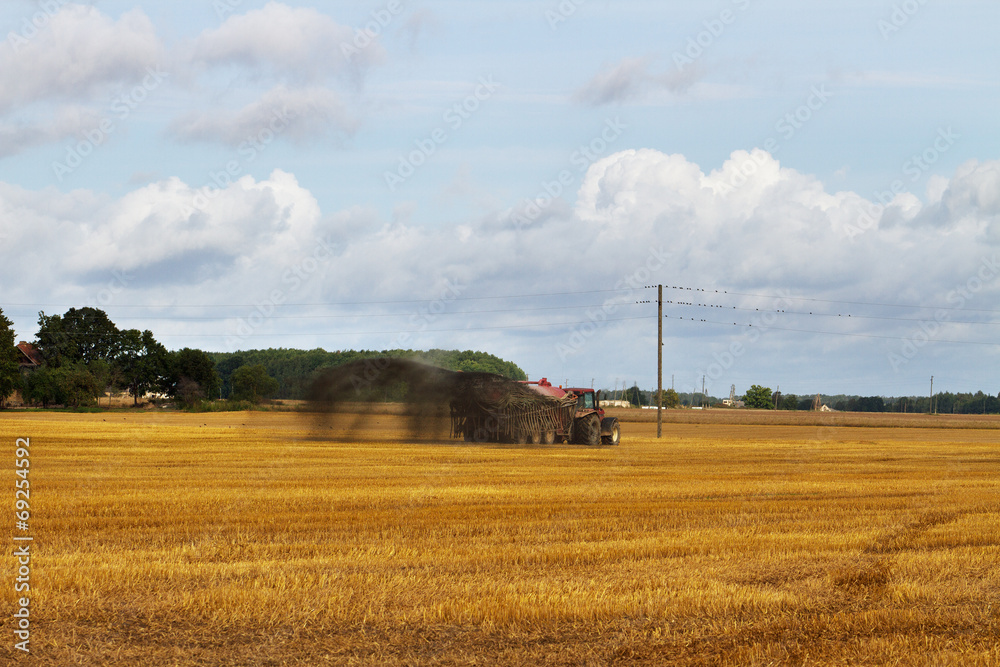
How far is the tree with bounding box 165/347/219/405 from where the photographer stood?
340 ft

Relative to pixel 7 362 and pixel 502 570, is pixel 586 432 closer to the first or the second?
pixel 502 570

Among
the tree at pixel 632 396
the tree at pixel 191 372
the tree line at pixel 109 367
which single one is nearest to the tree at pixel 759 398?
the tree at pixel 632 396

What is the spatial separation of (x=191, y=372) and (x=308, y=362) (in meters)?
41.4

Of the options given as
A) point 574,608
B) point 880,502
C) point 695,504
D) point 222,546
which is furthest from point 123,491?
point 880,502

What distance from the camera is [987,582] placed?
31.9ft

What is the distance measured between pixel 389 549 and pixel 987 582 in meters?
6.72

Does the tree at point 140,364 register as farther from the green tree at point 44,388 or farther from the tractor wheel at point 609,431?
the tractor wheel at point 609,431

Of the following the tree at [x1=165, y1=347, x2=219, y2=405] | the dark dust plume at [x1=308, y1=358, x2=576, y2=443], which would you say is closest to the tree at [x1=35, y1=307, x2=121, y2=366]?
the tree at [x1=165, y1=347, x2=219, y2=405]

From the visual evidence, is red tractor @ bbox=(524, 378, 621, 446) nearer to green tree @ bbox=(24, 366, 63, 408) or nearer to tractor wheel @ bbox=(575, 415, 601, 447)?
tractor wheel @ bbox=(575, 415, 601, 447)

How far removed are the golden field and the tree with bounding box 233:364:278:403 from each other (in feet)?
189

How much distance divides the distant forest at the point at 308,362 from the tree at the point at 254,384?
121 cm

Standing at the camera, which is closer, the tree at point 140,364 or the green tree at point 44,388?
the green tree at point 44,388

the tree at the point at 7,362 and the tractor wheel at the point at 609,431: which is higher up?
the tree at the point at 7,362

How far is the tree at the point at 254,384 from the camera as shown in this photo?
77.9 m
